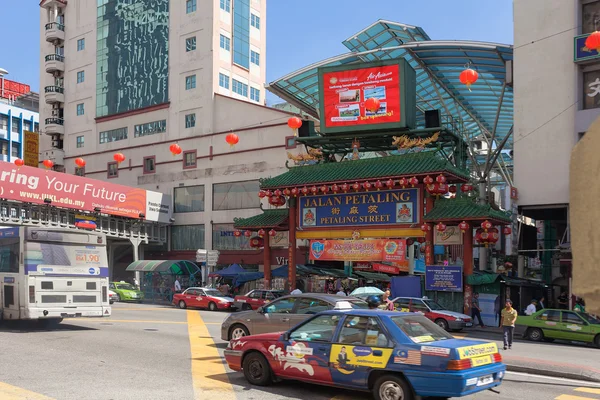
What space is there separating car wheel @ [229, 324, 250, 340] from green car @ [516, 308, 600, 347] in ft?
40.1

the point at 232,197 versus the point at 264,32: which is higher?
the point at 264,32

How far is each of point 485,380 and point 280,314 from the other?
6.39m

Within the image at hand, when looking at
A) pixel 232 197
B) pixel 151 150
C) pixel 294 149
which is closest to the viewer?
pixel 294 149

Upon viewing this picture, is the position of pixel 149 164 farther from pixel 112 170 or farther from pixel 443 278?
pixel 443 278

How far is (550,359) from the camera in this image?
15594 millimetres

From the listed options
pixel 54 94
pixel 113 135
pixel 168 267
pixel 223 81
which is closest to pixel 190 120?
pixel 223 81

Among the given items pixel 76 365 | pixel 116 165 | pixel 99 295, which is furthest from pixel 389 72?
pixel 116 165

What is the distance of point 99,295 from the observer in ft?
61.0

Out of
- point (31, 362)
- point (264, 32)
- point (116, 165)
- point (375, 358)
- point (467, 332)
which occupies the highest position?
point (264, 32)

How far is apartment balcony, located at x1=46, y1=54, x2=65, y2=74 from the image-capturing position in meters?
58.9

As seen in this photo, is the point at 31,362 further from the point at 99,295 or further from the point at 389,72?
the point at 389,72

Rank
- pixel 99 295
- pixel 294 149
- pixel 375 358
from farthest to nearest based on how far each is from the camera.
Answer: pixel 294 149, pixel 99 295, pixel 375 358

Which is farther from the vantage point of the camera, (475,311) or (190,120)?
(190,120)

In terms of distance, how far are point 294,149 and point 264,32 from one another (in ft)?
56.7
